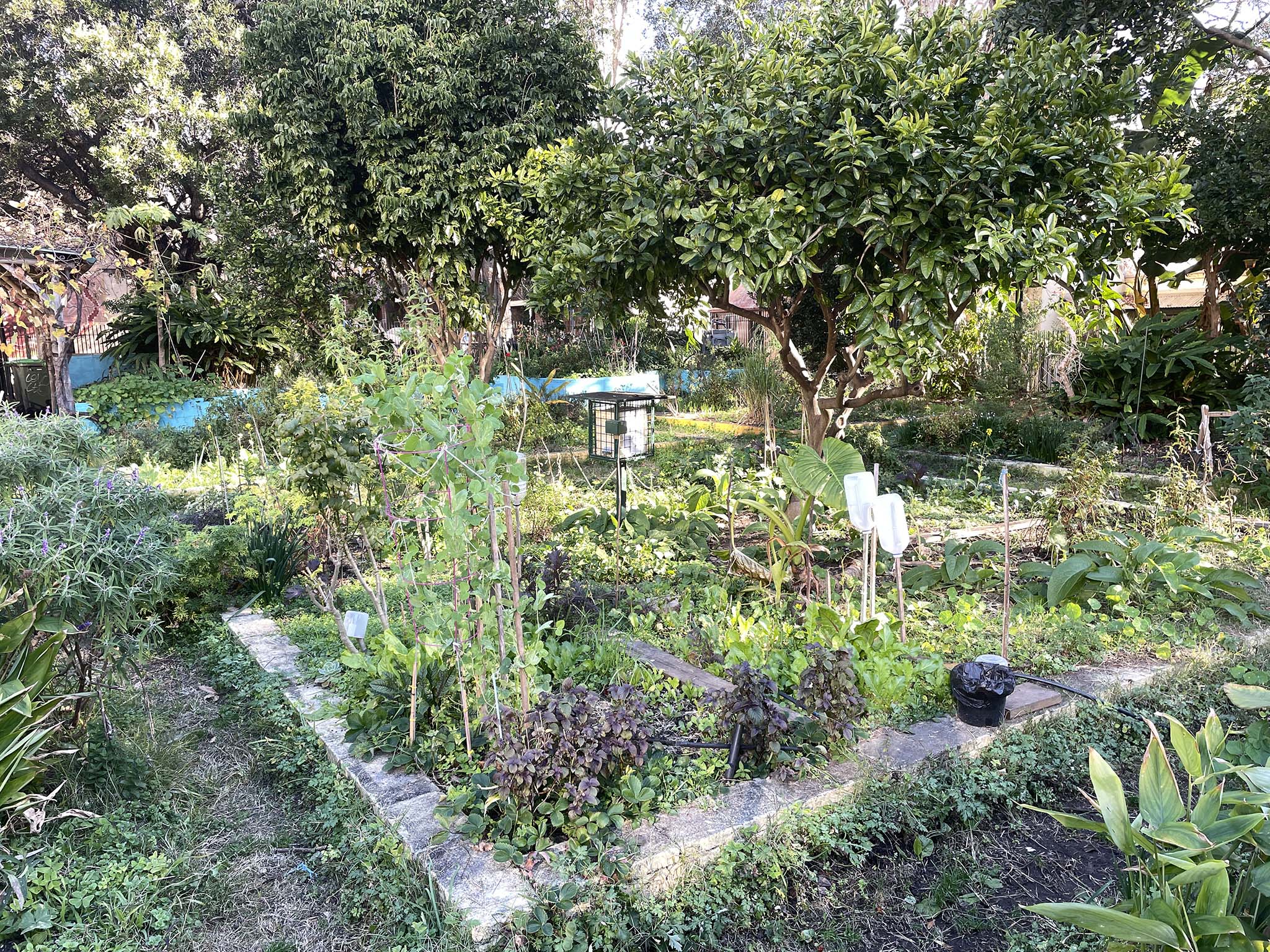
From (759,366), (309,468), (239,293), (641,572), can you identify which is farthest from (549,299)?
(239,293)

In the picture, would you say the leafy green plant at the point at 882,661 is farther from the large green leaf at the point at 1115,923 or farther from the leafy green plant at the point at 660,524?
the leafy green plant at the point at 660,524

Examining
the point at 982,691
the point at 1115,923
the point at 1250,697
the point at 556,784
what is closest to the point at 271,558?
the point at 556,784

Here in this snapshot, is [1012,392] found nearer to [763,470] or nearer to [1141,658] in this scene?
[763,470]

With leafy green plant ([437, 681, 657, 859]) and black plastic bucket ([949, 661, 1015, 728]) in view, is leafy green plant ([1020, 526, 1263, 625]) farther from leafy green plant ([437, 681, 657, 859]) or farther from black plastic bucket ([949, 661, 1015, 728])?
leafy green plant ([437, 681, 657, 859])

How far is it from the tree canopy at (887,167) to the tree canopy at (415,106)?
467 centimetres

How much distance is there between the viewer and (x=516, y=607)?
2.48 meters

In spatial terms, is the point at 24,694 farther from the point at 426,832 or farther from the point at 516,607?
the point at 516,607

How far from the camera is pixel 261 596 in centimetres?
457

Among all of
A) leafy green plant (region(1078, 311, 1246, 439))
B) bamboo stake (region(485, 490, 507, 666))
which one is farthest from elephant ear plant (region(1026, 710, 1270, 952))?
leafy green plant (region(1078, 311, 1246, 439))

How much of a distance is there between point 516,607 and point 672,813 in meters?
0.79

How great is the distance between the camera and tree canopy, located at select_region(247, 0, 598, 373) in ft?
29.4

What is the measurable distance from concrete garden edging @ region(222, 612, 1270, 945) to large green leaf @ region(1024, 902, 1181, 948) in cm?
98

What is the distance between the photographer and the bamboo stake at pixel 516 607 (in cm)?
245

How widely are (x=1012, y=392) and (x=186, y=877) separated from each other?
30.9ft
